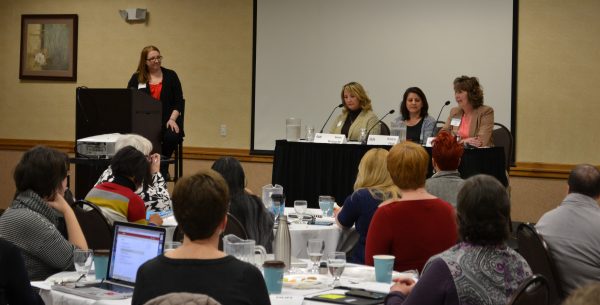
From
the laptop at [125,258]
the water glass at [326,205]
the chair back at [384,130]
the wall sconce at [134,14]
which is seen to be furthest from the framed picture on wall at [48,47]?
the laptop at [125,258]

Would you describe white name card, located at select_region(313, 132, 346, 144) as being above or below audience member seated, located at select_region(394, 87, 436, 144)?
below

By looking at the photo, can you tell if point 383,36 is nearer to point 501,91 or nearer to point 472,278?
point 501,91

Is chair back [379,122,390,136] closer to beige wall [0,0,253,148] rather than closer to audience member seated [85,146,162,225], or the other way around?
beige wall [0,0,253,148]

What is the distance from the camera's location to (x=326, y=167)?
7930mm

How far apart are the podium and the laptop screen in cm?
431

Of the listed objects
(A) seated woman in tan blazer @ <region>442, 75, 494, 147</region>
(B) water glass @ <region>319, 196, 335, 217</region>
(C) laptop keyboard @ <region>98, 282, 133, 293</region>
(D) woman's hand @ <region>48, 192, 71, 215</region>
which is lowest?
(C) laptop keyboard @ <region>98, 282, 133, 293</region>

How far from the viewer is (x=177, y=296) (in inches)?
56.2

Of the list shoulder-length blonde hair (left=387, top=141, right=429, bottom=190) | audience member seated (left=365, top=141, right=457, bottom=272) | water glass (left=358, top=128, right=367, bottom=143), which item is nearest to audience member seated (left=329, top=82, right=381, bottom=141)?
water glass (left=358, top=128, right=367, bottom=143)

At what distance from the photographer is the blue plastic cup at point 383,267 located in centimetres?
365

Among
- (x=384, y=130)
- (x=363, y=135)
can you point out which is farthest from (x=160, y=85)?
(x=384, y=130)

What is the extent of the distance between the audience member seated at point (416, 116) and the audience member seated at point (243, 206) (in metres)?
3.99

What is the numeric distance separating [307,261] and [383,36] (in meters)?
6.29

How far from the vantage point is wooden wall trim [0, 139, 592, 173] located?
955 centimetres

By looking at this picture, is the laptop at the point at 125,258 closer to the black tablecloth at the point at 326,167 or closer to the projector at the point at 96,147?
the projector at the point at 96,147
